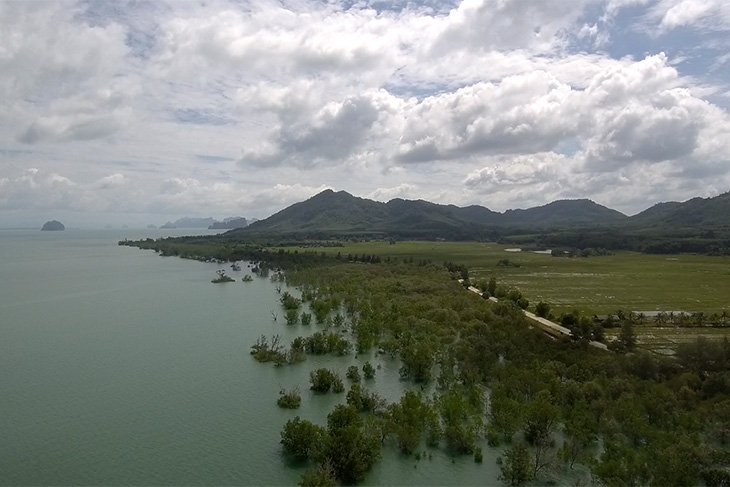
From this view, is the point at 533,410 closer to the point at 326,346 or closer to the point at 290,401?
the point at 290,401

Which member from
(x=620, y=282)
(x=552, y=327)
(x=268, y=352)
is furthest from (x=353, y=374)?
(x=620, y=282)

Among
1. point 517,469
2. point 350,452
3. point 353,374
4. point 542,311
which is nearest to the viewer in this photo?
Answer: point 517,469

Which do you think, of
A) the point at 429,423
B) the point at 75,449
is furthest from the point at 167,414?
the point at 429,423

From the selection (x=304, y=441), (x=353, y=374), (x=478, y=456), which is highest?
(x=304, y=441)

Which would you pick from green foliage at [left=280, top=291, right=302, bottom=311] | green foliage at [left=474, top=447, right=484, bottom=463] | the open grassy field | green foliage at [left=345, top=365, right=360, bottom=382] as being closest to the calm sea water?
green foliage at [left=474, top=447, right=484, bottom=463]

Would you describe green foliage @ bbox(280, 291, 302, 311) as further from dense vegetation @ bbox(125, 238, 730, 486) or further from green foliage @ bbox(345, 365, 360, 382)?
green foliage @ bbox(345, 365, 360, 382)

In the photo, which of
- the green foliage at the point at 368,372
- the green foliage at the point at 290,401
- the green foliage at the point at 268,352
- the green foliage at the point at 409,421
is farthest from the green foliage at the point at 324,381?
the green foliage at the point at 268,352

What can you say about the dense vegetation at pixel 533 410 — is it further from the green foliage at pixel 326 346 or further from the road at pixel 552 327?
the road at pixel 552 327
